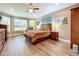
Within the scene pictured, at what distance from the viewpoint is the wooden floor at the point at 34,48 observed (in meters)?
2.43

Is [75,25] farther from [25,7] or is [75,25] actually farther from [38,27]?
[25,7]

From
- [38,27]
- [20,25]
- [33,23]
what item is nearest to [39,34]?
[38,27]

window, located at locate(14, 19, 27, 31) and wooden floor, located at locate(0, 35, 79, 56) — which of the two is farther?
window, located at locate(14, 19, 27, 31)

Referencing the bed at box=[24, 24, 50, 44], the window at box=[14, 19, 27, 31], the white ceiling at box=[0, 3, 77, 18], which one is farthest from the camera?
the bed at box=[24, 24, 50, 44]

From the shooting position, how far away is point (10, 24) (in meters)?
2.60

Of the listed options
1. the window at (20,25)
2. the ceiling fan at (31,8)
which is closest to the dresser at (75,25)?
the ceiling fan at (31,8)

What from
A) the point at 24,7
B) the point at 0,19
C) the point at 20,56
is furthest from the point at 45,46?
the point at 0,19

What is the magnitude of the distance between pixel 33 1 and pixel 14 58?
1.39 m

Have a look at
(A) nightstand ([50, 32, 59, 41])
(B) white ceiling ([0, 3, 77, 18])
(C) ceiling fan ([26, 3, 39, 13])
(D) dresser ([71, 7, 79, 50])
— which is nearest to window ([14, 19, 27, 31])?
(B) white ceiling ([0, 3, 77, 18])

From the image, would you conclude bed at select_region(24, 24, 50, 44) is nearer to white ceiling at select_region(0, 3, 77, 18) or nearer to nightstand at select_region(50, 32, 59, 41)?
nightstand at select_region(50, 32, 59, 41)

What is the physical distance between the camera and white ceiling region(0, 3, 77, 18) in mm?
2334

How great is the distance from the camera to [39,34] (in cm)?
287

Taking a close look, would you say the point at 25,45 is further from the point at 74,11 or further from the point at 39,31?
the point at 74,11

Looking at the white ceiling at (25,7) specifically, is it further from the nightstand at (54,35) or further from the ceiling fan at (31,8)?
the nightstand at (54,35)
